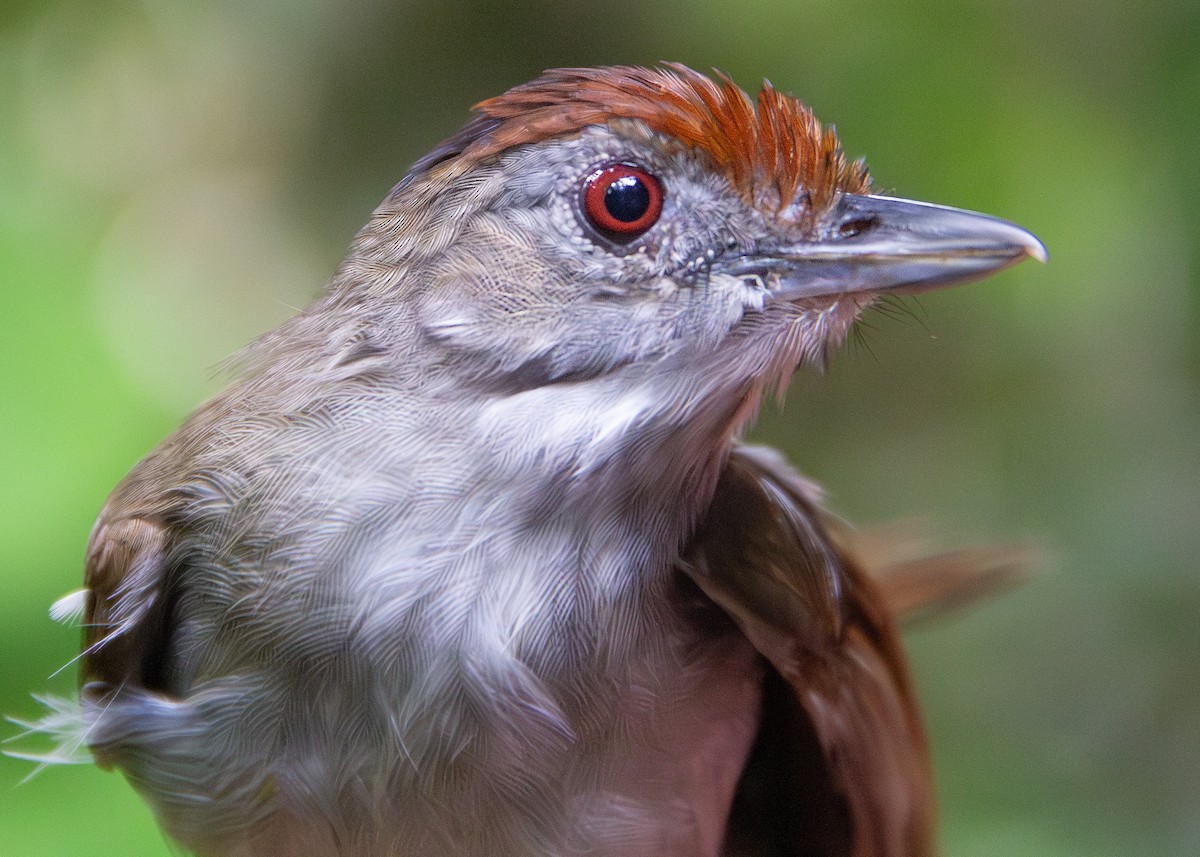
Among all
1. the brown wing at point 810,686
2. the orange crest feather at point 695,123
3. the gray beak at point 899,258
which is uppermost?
the orange crest feather at point 695,123

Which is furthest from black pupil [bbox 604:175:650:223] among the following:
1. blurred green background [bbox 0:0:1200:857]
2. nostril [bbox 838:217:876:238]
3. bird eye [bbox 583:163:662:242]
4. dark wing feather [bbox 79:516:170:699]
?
blurred green background [bbox 0:0:1200:857]

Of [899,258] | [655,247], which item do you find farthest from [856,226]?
[655,247]

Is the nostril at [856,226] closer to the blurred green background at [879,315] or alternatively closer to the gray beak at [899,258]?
the gray beak at [899,258]

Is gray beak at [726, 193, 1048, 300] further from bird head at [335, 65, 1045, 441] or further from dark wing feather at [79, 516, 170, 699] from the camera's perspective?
dark wing feather at [79, 516, 170, 699]

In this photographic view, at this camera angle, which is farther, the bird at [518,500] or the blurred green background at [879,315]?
the blurred green background at [879,315]

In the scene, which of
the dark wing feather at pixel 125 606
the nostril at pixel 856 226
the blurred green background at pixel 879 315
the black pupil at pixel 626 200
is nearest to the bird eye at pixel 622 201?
the black pupil at pixel 626 200

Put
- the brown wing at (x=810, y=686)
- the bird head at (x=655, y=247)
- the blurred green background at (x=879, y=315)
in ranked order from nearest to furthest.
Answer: the bird head at (x=655, y=247), the brown wing at (x=810, y=686), the blurred green background at (x=879, y=315)

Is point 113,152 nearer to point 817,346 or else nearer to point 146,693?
point 146,693

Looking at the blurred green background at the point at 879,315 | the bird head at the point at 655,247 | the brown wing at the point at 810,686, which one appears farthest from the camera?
the blurred green background at the point at 879,315

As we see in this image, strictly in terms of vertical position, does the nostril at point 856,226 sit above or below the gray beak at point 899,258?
above
